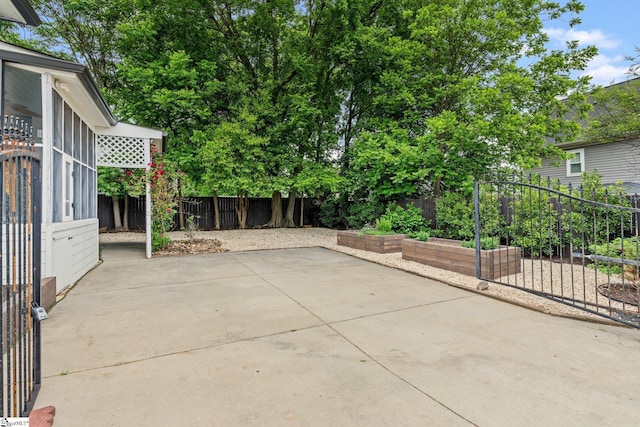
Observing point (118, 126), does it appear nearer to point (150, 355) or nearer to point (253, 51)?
point (150, 355)

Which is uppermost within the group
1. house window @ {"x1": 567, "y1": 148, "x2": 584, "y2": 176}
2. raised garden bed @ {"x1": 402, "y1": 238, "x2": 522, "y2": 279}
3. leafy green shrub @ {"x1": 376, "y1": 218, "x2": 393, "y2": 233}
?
house window @ {"x1": 567, "y1": 148, "x2": 584, "y2": 176}

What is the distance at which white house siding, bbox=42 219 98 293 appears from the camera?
4199 millimetres

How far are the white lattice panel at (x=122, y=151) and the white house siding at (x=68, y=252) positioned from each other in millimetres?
1704

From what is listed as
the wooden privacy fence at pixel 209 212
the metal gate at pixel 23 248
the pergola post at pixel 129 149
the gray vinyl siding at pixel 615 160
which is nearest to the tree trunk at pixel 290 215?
the wooden privacy fence at pixel 209 212

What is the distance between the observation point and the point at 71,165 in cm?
525

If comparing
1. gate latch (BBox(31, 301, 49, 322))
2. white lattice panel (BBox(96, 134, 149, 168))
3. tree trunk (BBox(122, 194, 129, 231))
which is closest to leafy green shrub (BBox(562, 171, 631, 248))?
gate latch (BBox(31, 301, 49, 322))

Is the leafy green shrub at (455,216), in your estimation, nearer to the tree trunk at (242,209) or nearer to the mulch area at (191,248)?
the mulch area at (191,248)

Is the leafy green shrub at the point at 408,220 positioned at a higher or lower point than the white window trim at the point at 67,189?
lower

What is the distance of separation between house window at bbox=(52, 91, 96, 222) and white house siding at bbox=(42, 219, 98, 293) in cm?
19

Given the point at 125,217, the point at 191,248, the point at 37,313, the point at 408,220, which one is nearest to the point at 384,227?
the point at 408,220

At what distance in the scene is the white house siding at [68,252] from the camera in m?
4.20

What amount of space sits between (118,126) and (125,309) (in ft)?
16.8

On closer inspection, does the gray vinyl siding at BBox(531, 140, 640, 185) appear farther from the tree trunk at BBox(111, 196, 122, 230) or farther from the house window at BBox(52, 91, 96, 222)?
the tree trunk at BBox(111, 196, 122, 230)

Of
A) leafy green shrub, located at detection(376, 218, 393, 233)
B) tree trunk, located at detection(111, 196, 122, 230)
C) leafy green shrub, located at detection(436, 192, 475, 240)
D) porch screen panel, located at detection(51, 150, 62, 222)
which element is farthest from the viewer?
tree trunk, located at detection(111, 196, 122, 230)
